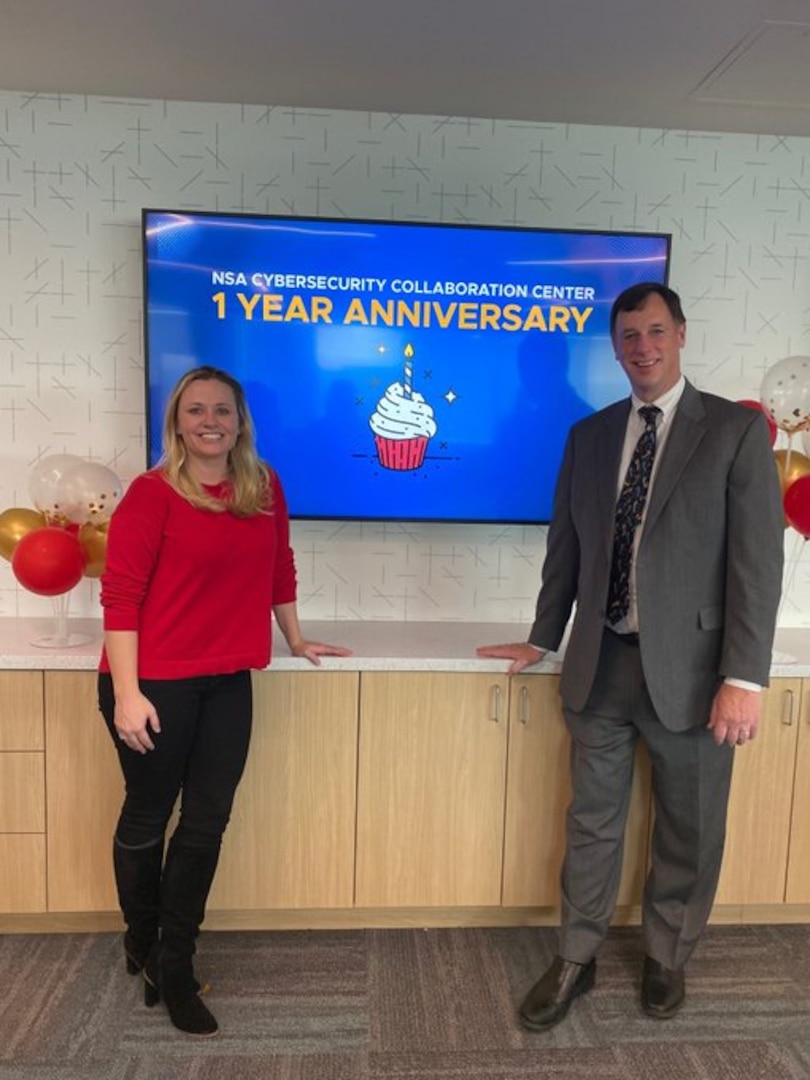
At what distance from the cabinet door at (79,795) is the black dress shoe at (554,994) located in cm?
118

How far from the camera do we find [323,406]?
274cm

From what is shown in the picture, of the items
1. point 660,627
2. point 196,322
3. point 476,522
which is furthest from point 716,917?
point 196,322

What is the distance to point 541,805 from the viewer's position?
254cm

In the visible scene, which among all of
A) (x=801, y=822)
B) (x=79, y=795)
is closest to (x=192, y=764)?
(x=79, y=795)

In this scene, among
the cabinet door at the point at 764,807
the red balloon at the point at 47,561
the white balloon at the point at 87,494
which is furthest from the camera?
the cabinet door at the point at 764,807

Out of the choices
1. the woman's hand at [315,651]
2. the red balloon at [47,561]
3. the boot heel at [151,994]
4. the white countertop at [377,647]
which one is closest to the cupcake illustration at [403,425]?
the white countertop at [377,647]

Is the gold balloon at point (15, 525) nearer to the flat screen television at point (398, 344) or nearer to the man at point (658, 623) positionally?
the flat screen television at point (398, 344)

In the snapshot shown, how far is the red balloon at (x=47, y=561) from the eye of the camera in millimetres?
2322

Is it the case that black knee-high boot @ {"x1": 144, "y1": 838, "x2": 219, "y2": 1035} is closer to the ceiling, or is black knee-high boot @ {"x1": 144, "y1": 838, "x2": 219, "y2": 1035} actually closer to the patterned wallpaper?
the patterned wallpaper

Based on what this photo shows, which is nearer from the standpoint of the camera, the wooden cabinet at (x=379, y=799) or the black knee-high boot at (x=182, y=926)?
the black knee-high boot at (x=182, y=926)

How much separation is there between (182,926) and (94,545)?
40.8 inches

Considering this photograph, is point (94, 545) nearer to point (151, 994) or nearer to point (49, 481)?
point (49, 481)

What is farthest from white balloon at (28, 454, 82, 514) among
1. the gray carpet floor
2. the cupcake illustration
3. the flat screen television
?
the gray carpet floor

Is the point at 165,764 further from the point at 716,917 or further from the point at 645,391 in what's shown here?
the point at 716,917
